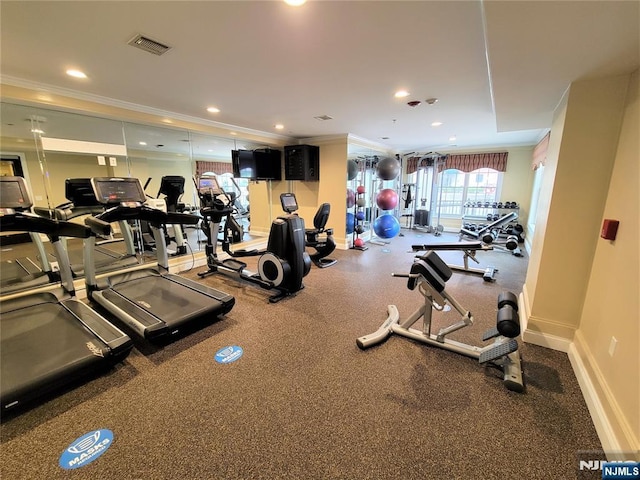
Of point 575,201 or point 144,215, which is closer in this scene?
point 575,201

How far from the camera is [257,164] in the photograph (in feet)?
18.6

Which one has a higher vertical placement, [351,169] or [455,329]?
[351,169]

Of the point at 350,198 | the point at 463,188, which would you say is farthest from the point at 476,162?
the point at 350,198

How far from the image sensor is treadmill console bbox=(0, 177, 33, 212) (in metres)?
2.31

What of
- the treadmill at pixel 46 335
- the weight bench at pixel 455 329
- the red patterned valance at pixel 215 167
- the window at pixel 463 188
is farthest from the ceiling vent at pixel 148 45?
the window at pixel 463 188

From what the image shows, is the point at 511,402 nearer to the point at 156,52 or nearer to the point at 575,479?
the point at 575,479

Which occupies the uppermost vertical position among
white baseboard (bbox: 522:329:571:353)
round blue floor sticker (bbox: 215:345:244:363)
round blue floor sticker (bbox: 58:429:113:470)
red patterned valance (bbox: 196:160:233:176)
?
red patterned valance (bbox: 196:160:233:176)

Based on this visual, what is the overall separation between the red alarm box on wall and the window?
618 centimetres

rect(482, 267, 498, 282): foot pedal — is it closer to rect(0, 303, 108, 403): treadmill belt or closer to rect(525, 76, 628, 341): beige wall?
rect(525, 76, 628, 341): beige wall

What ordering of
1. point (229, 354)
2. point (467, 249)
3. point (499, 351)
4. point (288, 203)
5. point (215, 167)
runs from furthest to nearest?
1. point (215, 167)
2. point (288, 203)
3. point (467, 249)
4. point (229, 354)
5. point (499, 351)

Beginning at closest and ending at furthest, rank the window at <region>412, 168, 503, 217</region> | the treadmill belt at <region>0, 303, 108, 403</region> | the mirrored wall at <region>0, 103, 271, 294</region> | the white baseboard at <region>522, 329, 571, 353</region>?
the treadmill belt at <region>0, 303, 108, 403</region>, the white baseboard at <region>522, 329, 571, 353</region>, the mirrored wall at <region>0, 103, 271, 294</region>, the window at <region>412, 168, 503, 217</region>

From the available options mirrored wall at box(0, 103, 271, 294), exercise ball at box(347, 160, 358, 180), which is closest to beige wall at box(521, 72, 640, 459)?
exercise ball at box(347, 160, 358, 180)

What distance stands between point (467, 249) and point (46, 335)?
456cm

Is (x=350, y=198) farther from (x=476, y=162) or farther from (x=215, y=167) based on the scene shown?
(x=476, y=162)
